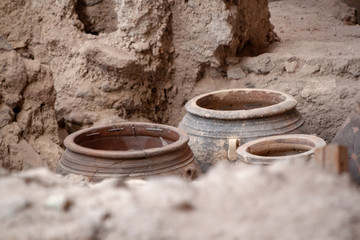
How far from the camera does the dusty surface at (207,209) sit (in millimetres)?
1142

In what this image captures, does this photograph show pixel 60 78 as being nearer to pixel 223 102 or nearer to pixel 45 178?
pixel 223 102

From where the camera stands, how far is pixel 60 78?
3893mm

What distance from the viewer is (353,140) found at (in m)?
2.60

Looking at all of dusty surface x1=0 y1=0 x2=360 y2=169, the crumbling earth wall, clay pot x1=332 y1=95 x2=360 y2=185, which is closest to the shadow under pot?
clay pot x1=332 y1=95 x2=360 y2=185

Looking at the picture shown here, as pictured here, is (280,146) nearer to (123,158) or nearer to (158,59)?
(123,158)

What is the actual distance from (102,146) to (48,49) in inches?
51.8

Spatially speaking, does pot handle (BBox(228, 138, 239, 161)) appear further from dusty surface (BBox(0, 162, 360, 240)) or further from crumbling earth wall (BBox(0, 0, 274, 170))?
dusty surface (BBox(0, 162, 360, 240))

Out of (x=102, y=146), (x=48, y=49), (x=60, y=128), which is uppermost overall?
(x=48, y=49)

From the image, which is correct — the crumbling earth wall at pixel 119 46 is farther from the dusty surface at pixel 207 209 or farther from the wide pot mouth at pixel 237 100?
the dusty surface at pixel 207 209

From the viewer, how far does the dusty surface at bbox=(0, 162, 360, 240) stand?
114 cm

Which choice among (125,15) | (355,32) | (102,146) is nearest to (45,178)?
(102,146)

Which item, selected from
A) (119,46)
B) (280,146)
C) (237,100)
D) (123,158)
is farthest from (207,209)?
(119,46)

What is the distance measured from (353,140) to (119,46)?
1895 millimetres

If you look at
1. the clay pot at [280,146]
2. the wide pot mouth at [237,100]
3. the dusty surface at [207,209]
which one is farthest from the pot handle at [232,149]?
the dusty surface at [207,209]
